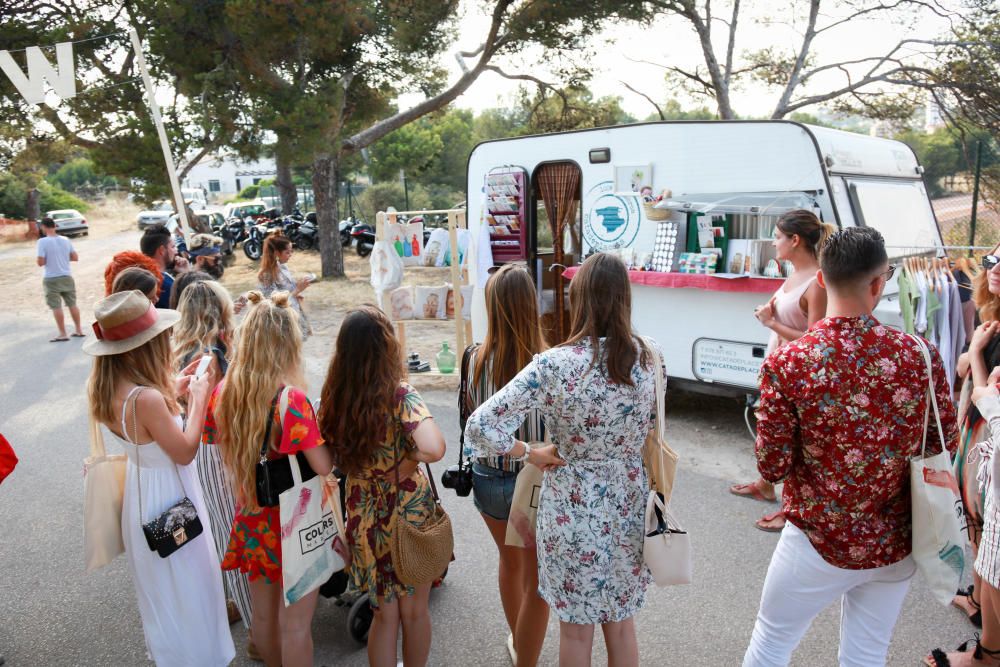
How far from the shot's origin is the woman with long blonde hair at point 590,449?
2080mm

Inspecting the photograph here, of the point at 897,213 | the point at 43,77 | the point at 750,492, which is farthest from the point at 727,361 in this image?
the point at 43,77

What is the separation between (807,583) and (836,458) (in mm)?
405

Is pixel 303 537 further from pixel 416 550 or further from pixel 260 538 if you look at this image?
pixel 416 550

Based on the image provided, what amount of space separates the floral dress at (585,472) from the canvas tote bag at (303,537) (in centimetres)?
66

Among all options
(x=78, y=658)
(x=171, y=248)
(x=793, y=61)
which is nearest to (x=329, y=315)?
(x=171, y=248)

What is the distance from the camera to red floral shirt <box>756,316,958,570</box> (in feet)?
6.34

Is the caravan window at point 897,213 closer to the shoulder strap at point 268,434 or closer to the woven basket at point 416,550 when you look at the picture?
the woven basket at point 416,550

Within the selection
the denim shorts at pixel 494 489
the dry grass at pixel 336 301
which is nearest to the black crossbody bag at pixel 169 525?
the denim shorts at pixel 494 489

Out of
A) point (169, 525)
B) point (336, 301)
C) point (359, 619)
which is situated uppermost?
point (169, 525)

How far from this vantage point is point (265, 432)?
7.61 feet

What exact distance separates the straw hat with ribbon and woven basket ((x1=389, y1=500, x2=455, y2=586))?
1092 mm

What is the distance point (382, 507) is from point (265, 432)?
0.48 metres

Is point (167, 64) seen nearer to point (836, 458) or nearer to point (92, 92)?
point (92, 92)

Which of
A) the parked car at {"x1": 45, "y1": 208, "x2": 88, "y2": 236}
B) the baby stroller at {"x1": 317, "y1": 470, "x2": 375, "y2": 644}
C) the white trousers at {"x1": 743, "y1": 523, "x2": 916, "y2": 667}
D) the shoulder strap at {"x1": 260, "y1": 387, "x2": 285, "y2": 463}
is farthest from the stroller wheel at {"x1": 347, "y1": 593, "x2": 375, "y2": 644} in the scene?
the parked car at {"x1": 45, "y1": 208, "x2": 88, "y2": 236}
